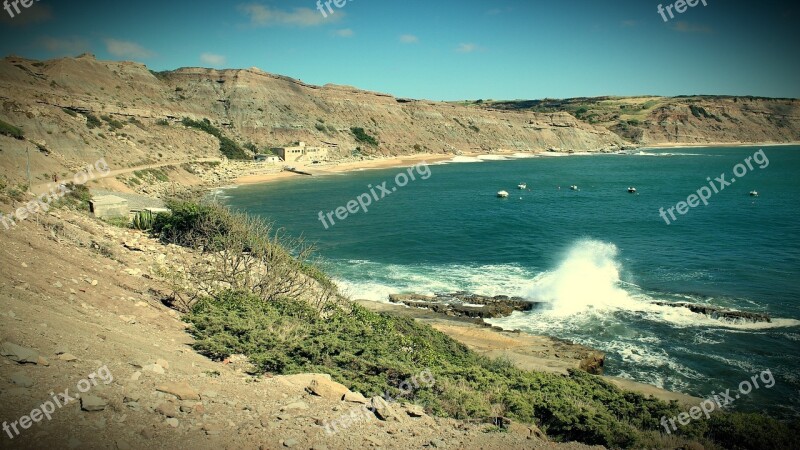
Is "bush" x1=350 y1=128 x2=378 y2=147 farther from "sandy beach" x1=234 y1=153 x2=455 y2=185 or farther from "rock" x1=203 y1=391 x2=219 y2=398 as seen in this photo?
"rock" x1=203 y1=391 x2=219 y2=398

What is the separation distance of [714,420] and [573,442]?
4.85 metres

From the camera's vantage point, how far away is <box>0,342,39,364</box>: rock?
7.26 m

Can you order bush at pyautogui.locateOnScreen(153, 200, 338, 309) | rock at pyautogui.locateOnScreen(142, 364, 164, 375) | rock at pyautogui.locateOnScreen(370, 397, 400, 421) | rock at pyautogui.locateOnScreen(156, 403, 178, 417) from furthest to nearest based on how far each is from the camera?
bush at pyautogui.locateOnScreen(153, 200, 338, 309) < rock at pyautogui.locateOnScreen(370, 397, 400, 421) < rock at pyautogui.locateOnScreen(142, 364, 164, 375) < rock at pyautogui.locateOnScreen(156, 403, 178, 417)

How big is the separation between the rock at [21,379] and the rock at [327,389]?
453cm

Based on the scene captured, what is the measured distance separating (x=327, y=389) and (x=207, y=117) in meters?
94.8

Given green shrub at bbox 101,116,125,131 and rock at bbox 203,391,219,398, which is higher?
green shrub at bbox 101,116,125,131

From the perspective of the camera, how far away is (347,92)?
127m

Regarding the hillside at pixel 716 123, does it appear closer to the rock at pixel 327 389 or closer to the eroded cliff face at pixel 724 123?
the eroded cliff face at pixel 724 123

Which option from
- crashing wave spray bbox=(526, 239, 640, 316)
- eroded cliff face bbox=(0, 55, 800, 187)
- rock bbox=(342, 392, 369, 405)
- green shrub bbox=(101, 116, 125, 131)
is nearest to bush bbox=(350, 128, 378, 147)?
eroded cliff face bbox=(0, 55, 800, 187)

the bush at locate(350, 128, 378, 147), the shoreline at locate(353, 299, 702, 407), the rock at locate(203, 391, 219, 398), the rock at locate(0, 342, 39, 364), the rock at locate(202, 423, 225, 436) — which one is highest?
the bush at locate(350, 128, 378, 147)

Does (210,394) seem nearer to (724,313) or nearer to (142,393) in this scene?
(142,393)

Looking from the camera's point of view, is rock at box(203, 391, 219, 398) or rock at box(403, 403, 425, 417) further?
rock at box(403, 403, 425, 417)

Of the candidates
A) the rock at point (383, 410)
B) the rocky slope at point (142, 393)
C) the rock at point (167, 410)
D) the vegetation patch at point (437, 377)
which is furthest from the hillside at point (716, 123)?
the rock at point (167, 410)

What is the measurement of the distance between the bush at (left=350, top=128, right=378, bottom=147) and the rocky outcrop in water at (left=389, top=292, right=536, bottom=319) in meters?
88.7
